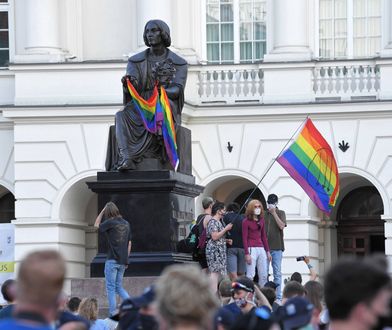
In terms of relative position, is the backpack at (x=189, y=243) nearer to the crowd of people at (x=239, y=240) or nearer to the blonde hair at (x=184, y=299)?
the crowd of people at (x=239, y=240)

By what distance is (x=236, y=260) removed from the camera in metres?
22.8

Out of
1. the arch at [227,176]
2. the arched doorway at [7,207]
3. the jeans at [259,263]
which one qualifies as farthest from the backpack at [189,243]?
the arched doorway at [7,207]

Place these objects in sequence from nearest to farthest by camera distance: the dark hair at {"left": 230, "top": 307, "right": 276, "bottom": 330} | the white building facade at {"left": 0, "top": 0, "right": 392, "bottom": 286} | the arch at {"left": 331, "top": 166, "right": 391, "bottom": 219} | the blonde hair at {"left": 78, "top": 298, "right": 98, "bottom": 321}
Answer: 1. the dark hair at {"left": 230, "top": 307, "right": 276, "bottom": 330}
2. the blonde hair at {"left": 78, "top": 298, "right": 98, "bottom": 321}
3. the arch at {"left": 331, "top": 166, "right": 391, "bottom": 219}
4. the white building facade at {"left": 0, "top": 0, "right": 392, "bottom": 286}

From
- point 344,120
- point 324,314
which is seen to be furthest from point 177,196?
point 344,120

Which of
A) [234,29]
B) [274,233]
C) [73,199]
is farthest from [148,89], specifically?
[234,29]

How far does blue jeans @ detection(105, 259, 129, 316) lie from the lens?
19.0m

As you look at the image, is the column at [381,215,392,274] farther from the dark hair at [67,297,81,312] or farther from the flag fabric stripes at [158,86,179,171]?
the dark hair at [67,297,81,312]

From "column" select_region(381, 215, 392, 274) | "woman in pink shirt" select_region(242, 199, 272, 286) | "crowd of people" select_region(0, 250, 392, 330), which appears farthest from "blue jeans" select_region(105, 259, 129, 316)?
"column" select_region(381, 215, 392, 274)

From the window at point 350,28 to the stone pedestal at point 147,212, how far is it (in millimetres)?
19814

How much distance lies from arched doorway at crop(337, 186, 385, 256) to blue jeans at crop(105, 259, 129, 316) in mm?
21397

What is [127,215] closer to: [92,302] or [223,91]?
[92,302]

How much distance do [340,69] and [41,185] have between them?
24.1 ft

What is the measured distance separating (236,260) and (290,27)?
55.5ft

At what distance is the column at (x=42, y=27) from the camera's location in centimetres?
3900
